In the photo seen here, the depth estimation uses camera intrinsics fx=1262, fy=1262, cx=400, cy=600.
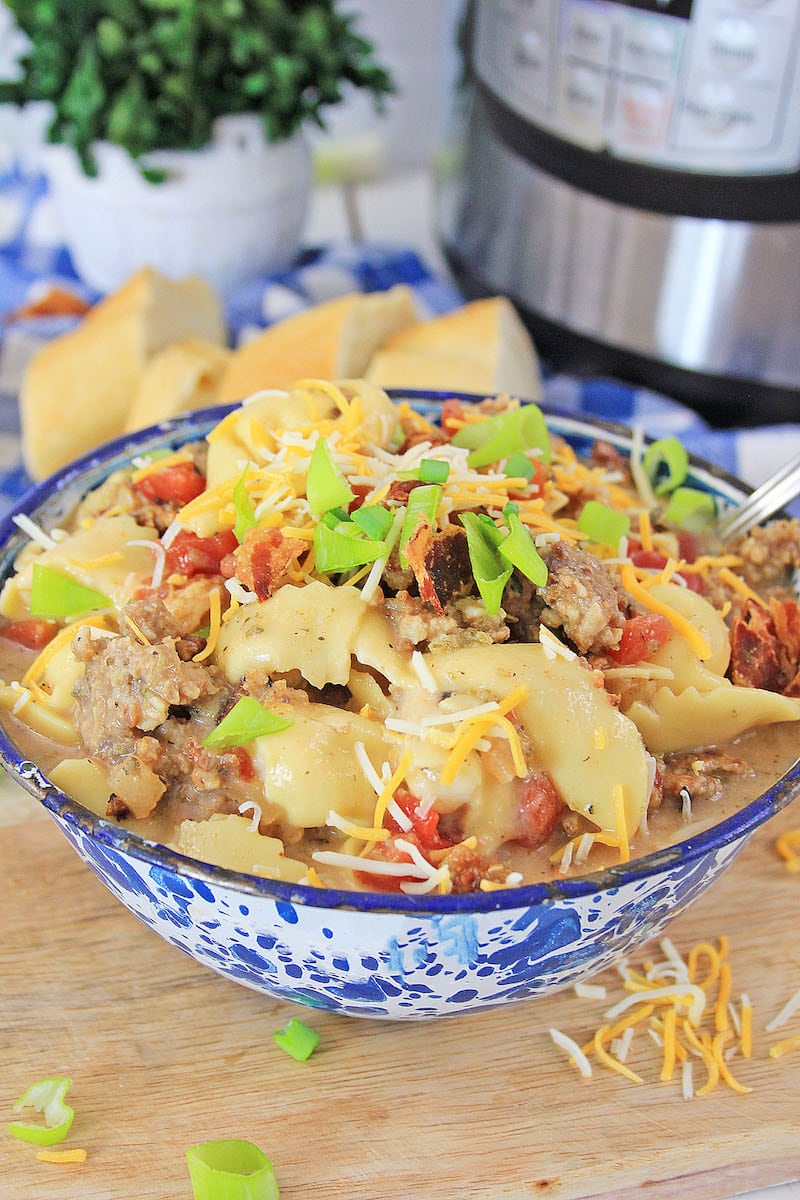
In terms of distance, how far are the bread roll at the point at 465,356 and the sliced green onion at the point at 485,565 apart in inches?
54.1

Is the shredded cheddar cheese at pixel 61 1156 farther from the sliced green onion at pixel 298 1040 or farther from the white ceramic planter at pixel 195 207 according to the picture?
the white ceramic planter at pixel 195 207

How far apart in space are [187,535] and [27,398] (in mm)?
1629

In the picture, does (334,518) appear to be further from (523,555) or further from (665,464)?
(665,464)

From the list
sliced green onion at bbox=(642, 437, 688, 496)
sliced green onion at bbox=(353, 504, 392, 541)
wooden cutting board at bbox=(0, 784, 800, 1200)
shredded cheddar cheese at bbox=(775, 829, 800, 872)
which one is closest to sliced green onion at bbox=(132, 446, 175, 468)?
sliced green onion at bbox=(353, 504, 392, 541)

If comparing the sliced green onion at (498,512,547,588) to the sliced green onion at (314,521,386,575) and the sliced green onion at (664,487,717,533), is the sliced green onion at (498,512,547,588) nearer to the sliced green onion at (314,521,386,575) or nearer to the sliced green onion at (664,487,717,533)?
the sliced green onion at (314,521,386,575)

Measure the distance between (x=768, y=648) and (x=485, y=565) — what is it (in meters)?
0.56

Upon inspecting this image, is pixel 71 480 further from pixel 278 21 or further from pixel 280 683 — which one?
pixel 278 21

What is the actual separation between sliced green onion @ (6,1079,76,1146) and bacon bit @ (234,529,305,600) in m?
0.80

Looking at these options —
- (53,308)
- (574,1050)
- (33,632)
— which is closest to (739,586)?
(574,1050)

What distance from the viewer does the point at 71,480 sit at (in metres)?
2.36

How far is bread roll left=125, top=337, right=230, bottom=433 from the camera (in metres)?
3.27

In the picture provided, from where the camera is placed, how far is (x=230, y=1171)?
1766mm

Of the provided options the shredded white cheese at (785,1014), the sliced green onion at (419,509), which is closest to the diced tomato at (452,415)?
the sliced green onion at (419,509)

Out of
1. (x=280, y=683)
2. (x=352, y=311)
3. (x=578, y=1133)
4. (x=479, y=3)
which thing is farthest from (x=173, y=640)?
(x=479, y=3)
